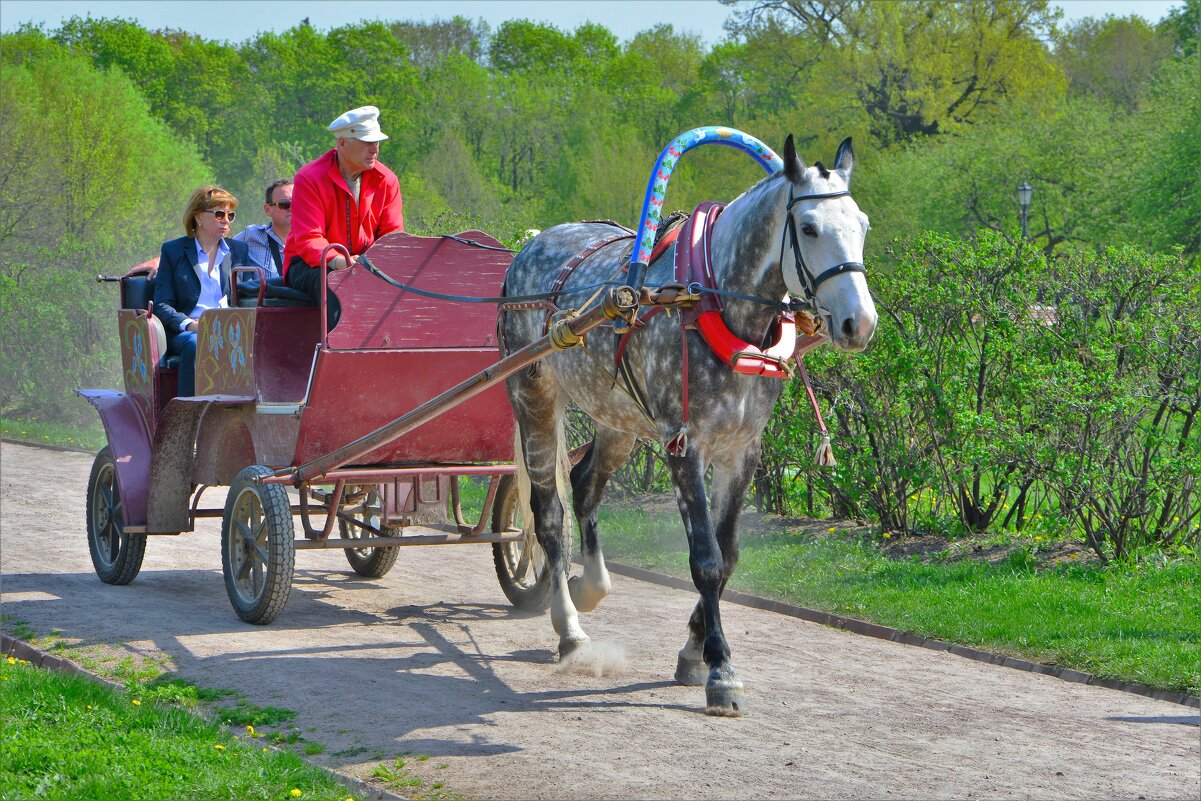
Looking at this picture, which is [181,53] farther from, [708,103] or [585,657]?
[585,657]

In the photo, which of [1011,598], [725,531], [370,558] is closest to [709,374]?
[725,531]

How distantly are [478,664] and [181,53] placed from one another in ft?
206

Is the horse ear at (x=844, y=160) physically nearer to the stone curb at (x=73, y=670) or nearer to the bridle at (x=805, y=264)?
the bridle at (x=805, y=264)

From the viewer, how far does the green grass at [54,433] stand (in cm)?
1697

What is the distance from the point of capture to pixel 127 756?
4922mm

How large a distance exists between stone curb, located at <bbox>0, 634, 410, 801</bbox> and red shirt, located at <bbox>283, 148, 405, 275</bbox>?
235cm

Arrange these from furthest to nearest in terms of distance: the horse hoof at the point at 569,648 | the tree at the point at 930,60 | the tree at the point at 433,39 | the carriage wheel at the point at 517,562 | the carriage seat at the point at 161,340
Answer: the tree at the point at 433,39
the tree at the point at 930,60
the carriage seat at the point at 161,340
the carriage wheel at the point at 517,562
the horse hoof at the point at 569,648

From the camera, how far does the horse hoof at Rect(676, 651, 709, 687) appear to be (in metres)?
6.32

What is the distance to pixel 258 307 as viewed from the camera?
291 inches

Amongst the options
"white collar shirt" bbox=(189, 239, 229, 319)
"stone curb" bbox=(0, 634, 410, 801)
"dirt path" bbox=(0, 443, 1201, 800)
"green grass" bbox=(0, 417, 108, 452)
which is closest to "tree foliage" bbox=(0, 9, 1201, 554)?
"green grass" bbox=(0, 417, 108, 452)

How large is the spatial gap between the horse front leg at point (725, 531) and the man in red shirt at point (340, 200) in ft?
7.78

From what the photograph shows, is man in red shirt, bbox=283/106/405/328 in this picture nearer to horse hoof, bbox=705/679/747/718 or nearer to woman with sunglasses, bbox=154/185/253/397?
woman with sunglasses, bbox=154/185/253/397

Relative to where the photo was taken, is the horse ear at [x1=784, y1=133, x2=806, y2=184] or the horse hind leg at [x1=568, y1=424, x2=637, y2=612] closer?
the horse ear at [x1=784, y1=133, x2=806, y2=184]

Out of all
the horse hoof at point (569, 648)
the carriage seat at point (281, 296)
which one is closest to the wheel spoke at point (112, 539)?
the carriage seat at point (281, 296)
